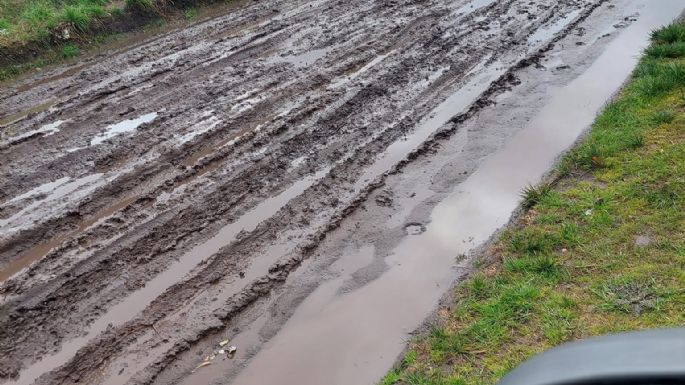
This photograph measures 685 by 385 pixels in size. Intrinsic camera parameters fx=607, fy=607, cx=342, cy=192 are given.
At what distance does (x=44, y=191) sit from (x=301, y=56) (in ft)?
16.3

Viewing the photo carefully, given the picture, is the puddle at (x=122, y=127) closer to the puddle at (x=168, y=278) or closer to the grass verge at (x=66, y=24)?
the puddle at (x=168, y=278)

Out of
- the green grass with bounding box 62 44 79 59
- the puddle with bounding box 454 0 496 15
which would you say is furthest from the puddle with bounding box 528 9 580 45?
the green grass with bounding box 62 44 79 59

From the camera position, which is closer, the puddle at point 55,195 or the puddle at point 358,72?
the puddle at point 55,195

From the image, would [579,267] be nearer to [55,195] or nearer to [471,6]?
[55,195]

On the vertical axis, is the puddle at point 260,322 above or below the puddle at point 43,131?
below

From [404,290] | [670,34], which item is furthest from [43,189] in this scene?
[670,34]

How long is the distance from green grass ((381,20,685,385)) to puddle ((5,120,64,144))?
6192 millimetres

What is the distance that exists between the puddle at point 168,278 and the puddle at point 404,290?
127 cm

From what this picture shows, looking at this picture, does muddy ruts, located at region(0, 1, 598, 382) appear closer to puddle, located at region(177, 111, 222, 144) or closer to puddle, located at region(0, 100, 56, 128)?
puddle, located at region(177, 111, 222, 144)

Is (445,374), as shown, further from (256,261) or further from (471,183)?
(471,183)

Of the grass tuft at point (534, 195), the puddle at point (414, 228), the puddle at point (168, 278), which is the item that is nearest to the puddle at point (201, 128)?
the puddle at point (168, 278)

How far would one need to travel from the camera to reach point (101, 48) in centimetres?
1163

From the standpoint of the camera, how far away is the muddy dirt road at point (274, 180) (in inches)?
208

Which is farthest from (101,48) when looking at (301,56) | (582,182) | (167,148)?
(582,182)
